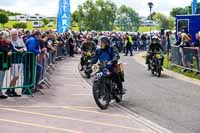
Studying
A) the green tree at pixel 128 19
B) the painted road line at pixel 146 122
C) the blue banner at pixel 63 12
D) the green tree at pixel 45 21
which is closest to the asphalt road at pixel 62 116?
the painted road line at pixel 146 122

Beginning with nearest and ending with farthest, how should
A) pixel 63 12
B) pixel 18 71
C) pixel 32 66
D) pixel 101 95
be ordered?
pixel 101 95
pixel 18 71
pixel 32 66
pixel 63 12

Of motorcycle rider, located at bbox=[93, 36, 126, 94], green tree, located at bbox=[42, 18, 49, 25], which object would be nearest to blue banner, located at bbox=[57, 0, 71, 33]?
motorcycle rider, located at bbox=[93, 36, 126, 94]

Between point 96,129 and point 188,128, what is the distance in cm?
182

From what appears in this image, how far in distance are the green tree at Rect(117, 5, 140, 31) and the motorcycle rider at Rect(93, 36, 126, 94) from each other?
57.5 metres

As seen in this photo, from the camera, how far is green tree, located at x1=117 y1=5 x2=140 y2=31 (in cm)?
7156

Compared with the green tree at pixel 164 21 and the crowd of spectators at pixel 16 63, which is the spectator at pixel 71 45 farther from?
the green tree at pixel 164 21

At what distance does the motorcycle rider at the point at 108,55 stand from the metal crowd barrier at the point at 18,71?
6.57 feet

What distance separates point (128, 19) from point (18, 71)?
60.7 metres

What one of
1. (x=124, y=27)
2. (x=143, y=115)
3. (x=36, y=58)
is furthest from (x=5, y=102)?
(x=124, y=27)

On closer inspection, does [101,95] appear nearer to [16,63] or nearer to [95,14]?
[16,63]

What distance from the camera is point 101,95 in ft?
42.1

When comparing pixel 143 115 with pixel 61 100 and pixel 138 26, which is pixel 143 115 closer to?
pixel 61 100

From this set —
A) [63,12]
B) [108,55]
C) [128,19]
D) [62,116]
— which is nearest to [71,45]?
[63,12]

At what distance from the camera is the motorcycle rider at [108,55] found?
1331 centimetres
